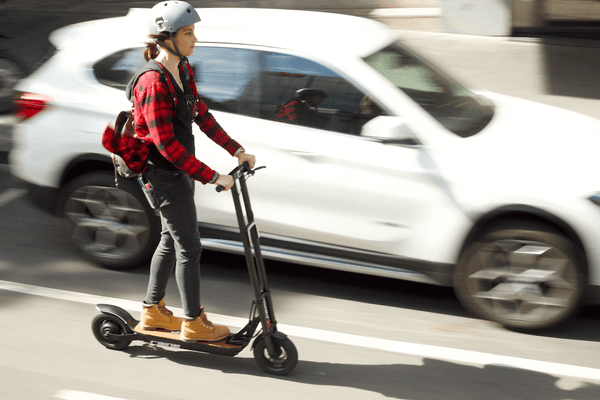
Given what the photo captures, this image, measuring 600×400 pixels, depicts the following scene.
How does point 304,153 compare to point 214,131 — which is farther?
point 304,153

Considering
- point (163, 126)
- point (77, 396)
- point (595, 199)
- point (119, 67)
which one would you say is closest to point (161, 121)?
point (163, 126)

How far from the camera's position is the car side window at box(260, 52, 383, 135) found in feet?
13.5

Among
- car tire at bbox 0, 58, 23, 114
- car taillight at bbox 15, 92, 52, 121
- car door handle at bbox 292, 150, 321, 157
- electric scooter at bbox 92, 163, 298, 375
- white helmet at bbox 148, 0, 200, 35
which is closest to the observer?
white helmet at bbox 148, 0, 200, 35

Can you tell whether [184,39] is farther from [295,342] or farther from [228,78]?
[295,342]

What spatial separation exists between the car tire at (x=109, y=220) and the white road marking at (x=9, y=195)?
5.11 feet

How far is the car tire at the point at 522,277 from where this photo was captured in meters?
3.80

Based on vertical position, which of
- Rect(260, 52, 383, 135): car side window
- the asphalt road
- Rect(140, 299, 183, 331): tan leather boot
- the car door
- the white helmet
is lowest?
the asphalt road

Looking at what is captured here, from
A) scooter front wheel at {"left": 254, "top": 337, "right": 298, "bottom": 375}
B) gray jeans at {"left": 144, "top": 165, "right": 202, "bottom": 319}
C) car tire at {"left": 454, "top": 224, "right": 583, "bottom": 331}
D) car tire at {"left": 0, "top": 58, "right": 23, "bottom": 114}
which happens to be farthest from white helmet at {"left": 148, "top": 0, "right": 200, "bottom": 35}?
car tire at {"left": 0, "top": 58, "right": 23, "bottom": 114}

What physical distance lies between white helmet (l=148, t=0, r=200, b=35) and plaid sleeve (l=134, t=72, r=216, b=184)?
209 millimetres

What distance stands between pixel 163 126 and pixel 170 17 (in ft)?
1.60

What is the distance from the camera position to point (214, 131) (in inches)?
141

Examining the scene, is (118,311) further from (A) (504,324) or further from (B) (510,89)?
(B) (510,89)

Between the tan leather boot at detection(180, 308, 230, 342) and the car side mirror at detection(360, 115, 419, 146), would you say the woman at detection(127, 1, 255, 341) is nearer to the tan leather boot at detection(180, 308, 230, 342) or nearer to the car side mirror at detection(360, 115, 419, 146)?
the tan leather boot at detection(180, 308, 230, 342)

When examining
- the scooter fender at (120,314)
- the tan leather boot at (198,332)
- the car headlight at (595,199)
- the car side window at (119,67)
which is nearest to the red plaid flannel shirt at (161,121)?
the tan leather boot at (198,332)
